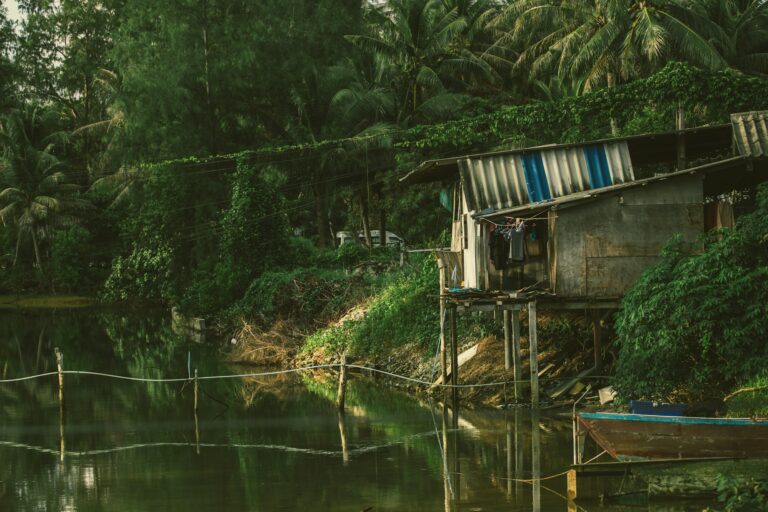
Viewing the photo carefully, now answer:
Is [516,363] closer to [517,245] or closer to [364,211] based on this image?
[517,245]

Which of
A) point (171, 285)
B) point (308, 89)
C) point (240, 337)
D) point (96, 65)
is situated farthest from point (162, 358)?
point (96, 65)

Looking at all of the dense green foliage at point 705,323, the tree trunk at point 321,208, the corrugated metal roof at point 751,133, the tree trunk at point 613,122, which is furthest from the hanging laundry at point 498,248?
the tree trunk at point 321,208

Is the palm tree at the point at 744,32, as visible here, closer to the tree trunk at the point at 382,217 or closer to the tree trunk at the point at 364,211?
the tree trunk at the point at 382,217

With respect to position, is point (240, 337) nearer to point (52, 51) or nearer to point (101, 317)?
point (101, 317)

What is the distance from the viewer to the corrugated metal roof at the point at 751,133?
66.5 ft

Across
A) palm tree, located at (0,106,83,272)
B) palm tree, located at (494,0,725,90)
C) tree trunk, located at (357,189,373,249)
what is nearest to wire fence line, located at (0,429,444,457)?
palm tree, located at (494,0,725,90)

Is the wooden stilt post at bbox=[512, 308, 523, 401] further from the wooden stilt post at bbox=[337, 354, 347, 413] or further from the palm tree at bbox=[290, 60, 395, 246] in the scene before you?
the palm tree at bbox=[290, 60, 395, 246]

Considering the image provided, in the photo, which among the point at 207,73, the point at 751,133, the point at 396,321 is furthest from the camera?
the point at 207,73

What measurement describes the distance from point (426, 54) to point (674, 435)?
31576 mm

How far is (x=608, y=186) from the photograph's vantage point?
20688 millimetres

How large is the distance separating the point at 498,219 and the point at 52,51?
51.2 meters

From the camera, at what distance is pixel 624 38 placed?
32.7 metres

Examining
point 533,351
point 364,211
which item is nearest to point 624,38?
point 533,351

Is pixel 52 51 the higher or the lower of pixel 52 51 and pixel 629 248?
the higher
